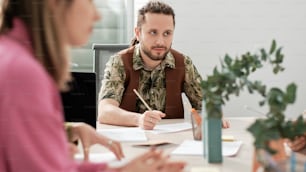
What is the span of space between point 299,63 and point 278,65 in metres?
2.46

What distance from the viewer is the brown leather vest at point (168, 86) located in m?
2.52

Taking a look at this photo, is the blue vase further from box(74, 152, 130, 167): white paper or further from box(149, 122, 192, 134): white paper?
box(149, 122, 192, 134): white paper

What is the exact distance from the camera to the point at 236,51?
140 inches

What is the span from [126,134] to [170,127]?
0.78 feet

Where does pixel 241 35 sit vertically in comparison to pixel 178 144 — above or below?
above

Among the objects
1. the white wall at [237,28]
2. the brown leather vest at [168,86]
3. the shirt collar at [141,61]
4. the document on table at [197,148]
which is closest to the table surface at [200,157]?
the document on table at [197,148]

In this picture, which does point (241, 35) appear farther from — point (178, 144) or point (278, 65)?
point (278, 65)

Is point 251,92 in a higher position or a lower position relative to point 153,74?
higher

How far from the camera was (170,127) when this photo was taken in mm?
2145

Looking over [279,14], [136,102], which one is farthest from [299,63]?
[136,102]

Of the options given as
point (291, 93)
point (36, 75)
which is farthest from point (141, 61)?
point (36, 75)

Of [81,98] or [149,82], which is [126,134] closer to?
[81,98]

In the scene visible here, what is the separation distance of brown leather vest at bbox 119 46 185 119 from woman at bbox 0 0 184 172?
4.72 ft

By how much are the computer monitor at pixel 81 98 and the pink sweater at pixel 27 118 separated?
972mm
